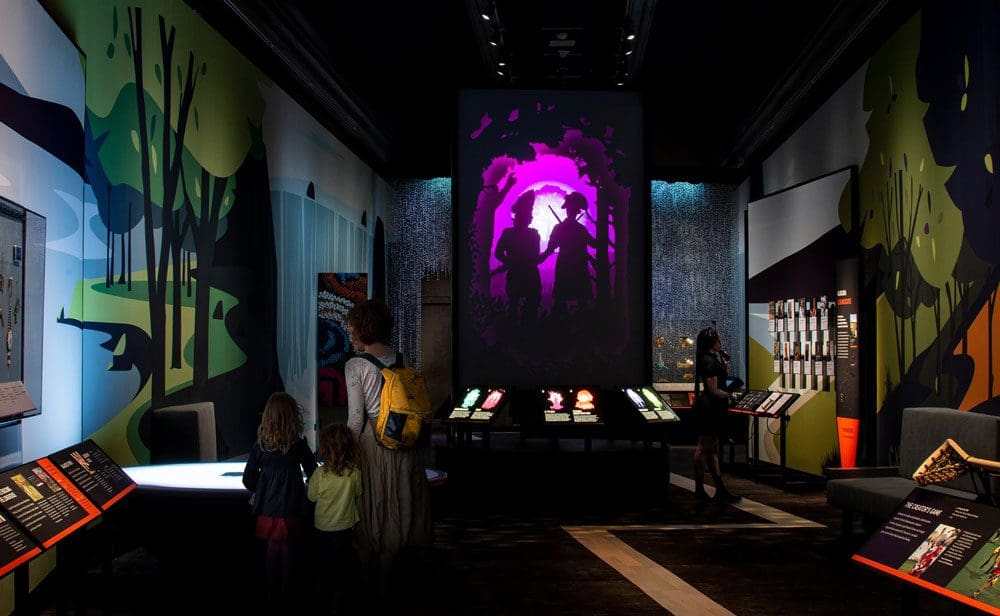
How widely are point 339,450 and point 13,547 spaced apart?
4.89 feet

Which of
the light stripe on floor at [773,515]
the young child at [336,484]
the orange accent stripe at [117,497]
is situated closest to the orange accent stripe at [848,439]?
the light stripe on floor at [773,515]

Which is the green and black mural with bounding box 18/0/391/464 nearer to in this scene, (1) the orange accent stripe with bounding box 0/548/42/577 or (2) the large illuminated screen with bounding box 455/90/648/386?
(2) the large illuminated screen with bounding box 455/90/648/386

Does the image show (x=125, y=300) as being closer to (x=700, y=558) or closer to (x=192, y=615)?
(x=192, y=615)

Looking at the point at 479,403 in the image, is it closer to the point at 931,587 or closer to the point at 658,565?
the point at 658,565

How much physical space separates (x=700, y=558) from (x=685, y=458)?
21.7 feet

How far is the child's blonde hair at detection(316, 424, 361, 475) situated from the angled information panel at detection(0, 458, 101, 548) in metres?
0.98

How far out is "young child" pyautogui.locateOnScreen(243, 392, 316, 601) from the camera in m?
4.00

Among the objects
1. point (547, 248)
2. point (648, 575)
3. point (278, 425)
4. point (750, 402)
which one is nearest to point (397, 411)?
point (278, 425)

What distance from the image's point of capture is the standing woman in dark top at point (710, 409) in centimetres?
748

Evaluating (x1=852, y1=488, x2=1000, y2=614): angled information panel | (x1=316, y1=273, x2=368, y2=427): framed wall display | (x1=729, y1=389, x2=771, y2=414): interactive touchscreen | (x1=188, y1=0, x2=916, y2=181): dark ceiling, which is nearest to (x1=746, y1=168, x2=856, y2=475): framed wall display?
(x1=729, y1=389, x2=771, y2=414): interactive touchscreen

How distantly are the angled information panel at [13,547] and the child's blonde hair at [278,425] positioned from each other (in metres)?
1.20

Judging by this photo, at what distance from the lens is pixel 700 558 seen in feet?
18.2

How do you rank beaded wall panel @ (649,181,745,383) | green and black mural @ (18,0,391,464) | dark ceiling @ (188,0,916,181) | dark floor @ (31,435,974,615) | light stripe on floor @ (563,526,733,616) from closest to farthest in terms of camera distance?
dark floor @ (31,435,974,615) → light stripe on floor @ (563,526,733,616) → green and black mural @ (18,0,391,464) → dark ceiling @ (188,0,916,181) → beaded wall panel @ (649,181,745,383)

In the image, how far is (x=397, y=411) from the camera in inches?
163
